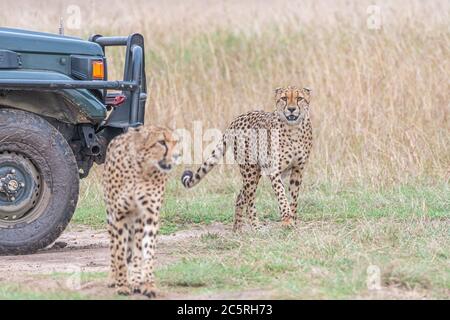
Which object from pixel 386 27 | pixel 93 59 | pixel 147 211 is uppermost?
pixel 386 27

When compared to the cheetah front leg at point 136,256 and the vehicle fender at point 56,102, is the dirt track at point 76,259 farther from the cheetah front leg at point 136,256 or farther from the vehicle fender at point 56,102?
the vehicle fender at point 56,102

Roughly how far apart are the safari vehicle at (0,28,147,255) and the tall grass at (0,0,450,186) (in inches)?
119

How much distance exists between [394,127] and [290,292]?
5026mm

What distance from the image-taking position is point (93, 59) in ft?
23.0

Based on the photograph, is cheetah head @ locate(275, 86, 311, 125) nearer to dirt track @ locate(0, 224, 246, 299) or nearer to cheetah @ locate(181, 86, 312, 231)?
cheetah @ locate(181, 86, 312, 231)

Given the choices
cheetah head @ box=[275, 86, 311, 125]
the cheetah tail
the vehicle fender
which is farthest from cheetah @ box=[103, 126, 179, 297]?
cheetah head @ box=[275, 86, 311, 125]

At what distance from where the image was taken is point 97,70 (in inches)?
275

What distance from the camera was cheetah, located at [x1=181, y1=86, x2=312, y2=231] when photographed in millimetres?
7625

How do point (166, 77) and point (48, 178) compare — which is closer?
point (48, 178)

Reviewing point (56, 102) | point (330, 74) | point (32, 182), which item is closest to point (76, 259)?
point (32, 182)

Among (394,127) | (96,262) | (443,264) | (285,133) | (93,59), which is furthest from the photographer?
(394,127)

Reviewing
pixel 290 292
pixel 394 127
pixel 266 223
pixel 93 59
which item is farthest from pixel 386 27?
pixel 290 292

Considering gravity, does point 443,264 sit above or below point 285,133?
below
